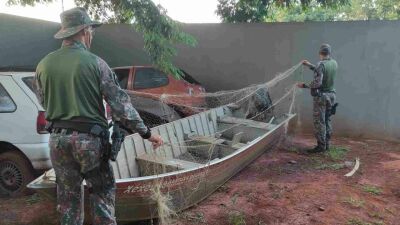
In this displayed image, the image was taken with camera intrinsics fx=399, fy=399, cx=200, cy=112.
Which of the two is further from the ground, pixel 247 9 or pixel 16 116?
pixel 247 9

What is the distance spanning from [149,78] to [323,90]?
3.24 m

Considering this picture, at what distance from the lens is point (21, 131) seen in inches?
178

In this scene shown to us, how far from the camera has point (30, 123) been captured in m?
4.49

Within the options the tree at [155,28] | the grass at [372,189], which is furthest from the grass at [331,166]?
the tree at [155,28]

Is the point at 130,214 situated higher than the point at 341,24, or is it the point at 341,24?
the point at 341,24

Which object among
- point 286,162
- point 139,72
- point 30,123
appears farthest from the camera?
point 139,72

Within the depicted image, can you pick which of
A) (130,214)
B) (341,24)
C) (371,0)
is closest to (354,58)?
(341,24)

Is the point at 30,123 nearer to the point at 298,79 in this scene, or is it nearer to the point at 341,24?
the point at 298,79

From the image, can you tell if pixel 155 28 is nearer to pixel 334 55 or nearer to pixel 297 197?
pixel 297 197

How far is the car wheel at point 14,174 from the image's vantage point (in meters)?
4.61

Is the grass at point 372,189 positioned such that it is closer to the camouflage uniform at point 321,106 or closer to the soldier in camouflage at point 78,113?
the camouflage uniform at point 321,106

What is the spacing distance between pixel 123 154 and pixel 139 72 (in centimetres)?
340

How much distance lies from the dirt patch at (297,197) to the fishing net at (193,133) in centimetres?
33

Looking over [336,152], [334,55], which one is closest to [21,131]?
[336,152]
